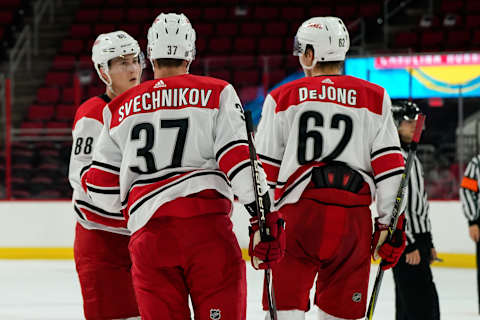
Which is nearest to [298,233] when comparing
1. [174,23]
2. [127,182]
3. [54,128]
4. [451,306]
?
[127,182]

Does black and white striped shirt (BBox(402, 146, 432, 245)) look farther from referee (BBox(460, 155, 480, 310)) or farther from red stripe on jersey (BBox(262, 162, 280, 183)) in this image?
referee (BBox(460, 155, 480, 310))

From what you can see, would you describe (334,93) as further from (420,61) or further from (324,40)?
(420,61)

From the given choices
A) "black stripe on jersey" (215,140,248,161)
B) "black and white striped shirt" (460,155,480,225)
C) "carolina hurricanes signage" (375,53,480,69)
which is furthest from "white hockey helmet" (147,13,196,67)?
"carolina hurricanes signage" (375,53,480,69)

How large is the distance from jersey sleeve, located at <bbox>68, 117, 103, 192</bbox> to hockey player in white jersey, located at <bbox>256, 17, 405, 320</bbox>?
1.97 ft

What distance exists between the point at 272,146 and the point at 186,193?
1.69 ft

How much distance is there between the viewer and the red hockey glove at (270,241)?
2.15 metres

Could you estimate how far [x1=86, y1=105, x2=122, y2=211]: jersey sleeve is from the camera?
7.54 feet

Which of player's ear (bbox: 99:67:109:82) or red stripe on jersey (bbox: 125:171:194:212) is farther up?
player's ear (bbox: 99:67:109:82)

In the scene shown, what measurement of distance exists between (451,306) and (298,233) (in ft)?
10.3

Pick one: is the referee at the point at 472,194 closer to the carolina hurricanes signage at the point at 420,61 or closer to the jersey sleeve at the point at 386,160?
the jersey sleeve at the point at 386,160

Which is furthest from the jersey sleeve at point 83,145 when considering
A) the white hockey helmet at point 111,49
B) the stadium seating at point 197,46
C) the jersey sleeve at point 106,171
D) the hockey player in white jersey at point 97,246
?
the stadium seating at point 197,46

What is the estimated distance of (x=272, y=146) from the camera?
2609mm

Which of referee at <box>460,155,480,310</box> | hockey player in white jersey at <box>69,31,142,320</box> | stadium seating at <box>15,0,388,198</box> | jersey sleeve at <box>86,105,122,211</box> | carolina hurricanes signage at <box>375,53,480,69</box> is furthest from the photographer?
stadium seating at <box>15,0,388,198</box>

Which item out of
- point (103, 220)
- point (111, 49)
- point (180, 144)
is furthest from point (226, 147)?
point (111, 49)
